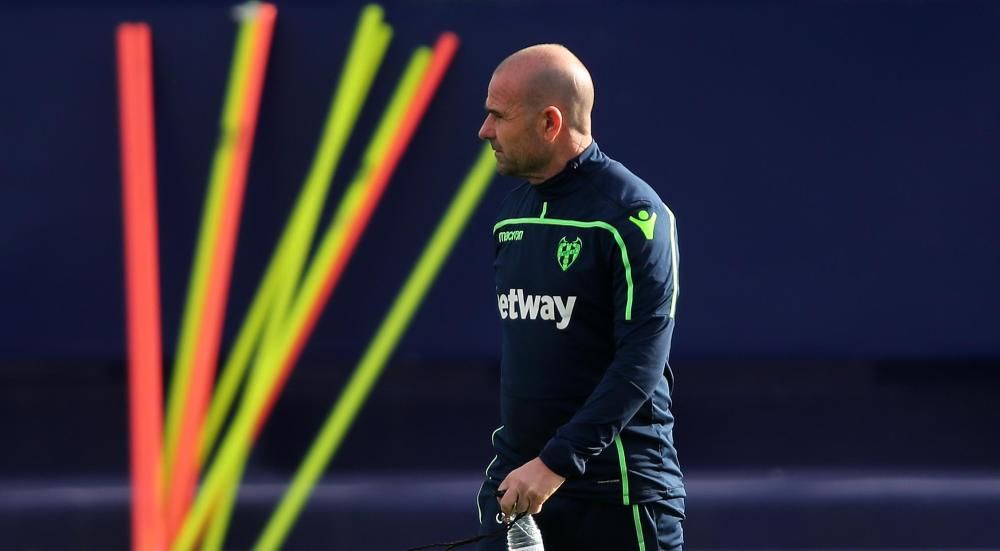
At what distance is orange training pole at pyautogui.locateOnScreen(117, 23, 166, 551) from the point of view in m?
4.52

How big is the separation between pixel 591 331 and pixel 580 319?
32mm

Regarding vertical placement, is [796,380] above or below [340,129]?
below

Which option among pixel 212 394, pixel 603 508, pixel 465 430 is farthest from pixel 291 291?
pixel 603 508

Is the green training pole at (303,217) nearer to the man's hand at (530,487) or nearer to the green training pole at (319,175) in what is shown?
the green training pole at (319,175)

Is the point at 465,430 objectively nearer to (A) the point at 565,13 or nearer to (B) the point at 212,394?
(B) the point at 212,394

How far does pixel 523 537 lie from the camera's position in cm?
252

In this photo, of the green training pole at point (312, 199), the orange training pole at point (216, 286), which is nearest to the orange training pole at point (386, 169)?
the green training pole at point (312, 199)

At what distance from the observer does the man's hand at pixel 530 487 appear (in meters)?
2.44

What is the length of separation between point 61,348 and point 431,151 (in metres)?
1.36

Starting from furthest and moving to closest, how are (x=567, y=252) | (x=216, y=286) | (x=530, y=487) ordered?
(x=216, y=286), (x=567, y=252), (x=530, y=487)

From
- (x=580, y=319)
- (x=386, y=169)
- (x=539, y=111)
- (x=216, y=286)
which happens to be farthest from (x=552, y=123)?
(x=216, y=286)

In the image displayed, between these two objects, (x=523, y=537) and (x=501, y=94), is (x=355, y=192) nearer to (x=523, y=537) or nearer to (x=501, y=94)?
(x=501, y=94)

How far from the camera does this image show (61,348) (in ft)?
15.1

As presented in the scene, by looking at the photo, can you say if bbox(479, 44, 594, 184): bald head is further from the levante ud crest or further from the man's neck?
the levante ud crest
